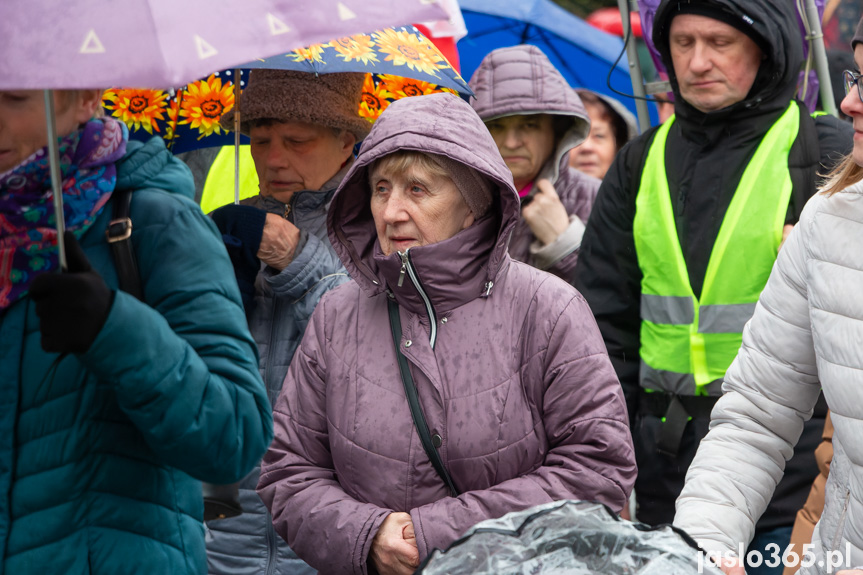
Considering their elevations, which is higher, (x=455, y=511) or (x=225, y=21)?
(x=225, y=21)

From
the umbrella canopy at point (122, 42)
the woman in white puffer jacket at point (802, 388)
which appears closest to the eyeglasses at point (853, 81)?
the woman in white puffer jacket at point (802, 388)

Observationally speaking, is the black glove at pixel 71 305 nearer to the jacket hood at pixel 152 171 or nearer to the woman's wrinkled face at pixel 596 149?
the jacket hood at pixel 152 171

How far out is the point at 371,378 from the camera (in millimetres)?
2959

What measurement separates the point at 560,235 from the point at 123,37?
318cm

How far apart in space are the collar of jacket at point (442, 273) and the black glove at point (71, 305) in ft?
3.28

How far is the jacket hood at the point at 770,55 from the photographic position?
3.97m

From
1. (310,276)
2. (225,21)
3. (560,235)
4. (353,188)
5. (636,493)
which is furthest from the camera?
(560,235)

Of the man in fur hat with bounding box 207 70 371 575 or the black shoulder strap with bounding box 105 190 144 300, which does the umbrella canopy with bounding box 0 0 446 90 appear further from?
the man in fur hat with bounding box 207 70 371 575

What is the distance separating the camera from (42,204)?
7.65 feet

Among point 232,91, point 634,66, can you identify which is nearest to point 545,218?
point 634,66

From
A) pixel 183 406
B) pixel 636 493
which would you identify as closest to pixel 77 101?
pixel 183 406

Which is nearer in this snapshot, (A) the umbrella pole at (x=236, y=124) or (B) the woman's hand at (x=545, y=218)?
(A) the umbrella pole at (x=236, y=124)

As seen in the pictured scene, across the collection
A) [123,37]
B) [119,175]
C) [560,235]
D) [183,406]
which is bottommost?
[560,235]

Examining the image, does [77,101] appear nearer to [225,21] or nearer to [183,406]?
[225,21]
